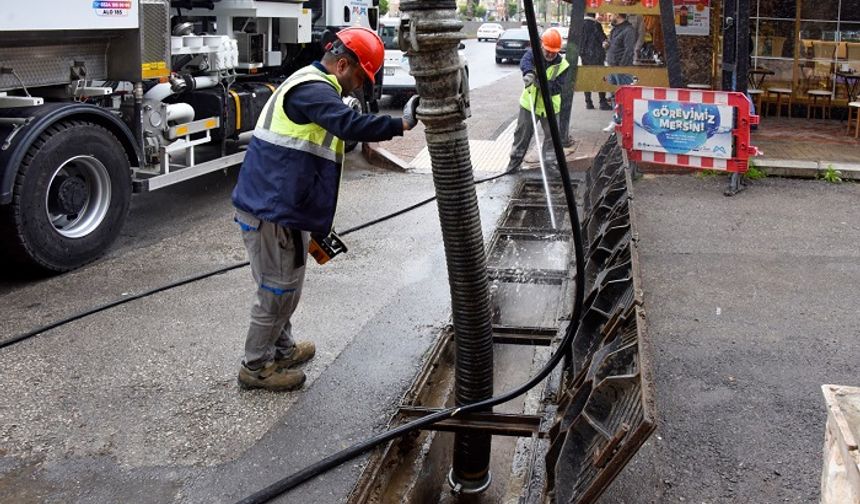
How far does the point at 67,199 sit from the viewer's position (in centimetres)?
675

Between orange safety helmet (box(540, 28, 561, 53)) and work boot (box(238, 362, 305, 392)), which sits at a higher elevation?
orange safety helmet (box(540, 28, 561, 53))

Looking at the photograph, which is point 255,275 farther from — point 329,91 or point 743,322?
point 743,322

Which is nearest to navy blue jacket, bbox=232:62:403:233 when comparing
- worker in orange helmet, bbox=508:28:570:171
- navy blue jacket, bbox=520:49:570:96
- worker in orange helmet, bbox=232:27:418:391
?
worker in orange helmet, bbox=232:27:418:391

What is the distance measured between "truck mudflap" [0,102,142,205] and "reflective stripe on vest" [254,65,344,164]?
8.50ft

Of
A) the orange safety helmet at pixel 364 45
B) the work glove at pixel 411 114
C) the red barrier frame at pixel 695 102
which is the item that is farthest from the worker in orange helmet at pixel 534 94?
the work glove at pixel 411 114

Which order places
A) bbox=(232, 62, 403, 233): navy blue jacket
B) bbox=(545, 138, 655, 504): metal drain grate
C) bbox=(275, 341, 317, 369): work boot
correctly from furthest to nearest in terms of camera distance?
bbox=(275, 341, 317, 369): work boot, bbox=(232, 62, 403, 233): navy blue jacket, bbox=(545, 138, 655, 504): metal drain grate

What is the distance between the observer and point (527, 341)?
5.47 m

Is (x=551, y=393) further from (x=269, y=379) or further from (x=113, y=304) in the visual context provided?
(x=113, y=304)

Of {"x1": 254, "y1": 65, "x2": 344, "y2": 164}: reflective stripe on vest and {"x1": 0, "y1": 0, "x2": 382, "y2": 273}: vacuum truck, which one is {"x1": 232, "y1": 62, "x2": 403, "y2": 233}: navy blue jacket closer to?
{"x1": 254, "y1": 65, "x2": 344, "y2": 164}: reflective stripe on vest

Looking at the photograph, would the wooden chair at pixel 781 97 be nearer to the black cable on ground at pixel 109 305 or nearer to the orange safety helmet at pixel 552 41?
the orange safety helmet at pixel 552 41

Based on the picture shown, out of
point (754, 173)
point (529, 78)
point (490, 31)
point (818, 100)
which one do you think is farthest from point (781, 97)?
point (490, 31)

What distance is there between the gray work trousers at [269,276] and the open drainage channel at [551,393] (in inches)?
30.9

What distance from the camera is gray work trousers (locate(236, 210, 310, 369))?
450cm

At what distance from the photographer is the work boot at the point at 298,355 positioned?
503cm
